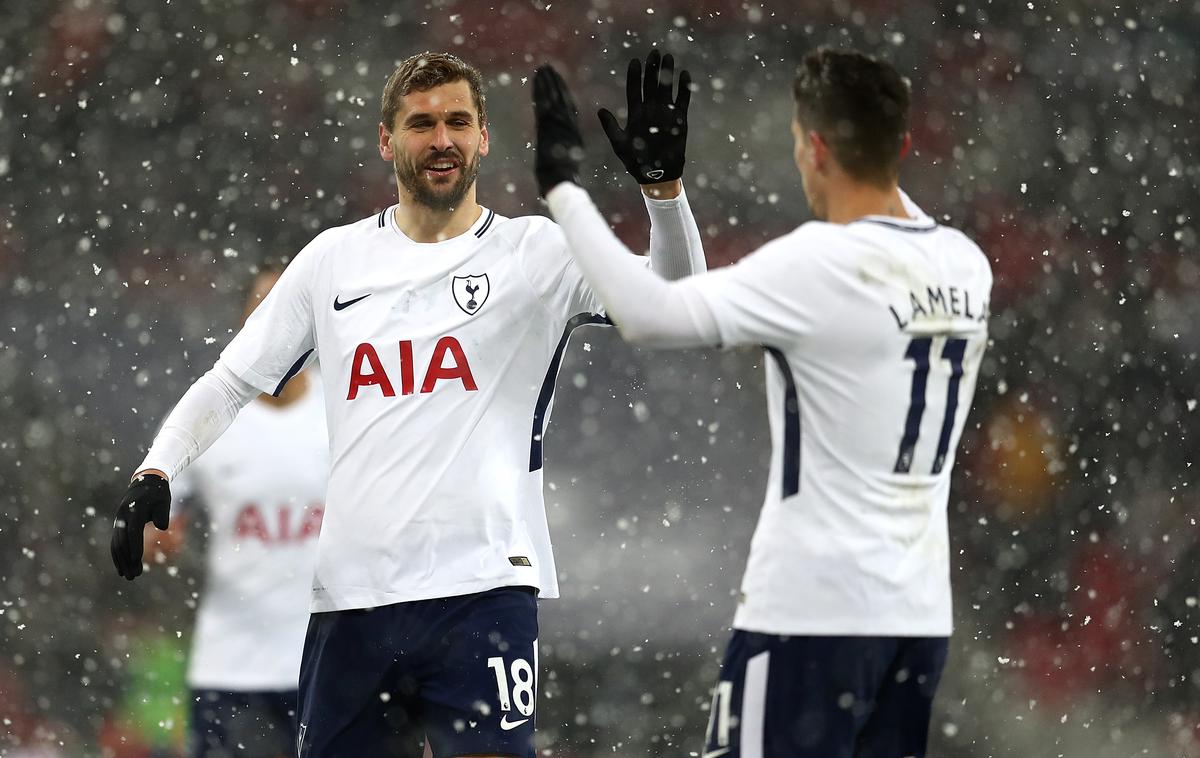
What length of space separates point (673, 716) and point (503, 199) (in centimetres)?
350

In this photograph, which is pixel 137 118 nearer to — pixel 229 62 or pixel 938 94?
pixel 229 62

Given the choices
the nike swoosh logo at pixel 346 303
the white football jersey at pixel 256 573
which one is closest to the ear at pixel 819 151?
the nike swoosh logo at pixel 346 303

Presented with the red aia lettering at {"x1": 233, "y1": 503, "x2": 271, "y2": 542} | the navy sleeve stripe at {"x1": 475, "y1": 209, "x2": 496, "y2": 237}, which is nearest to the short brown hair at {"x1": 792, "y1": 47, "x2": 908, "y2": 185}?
the navy sleeve stripe at {"x1": 475, "y1": 209, "x2": 496, "y2": 237}

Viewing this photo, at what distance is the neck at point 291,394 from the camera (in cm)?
472

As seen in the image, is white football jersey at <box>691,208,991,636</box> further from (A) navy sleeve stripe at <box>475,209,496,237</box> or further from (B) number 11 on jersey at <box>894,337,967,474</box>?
(A) navy sleeve stripe at <box>475,209,496,237</box>

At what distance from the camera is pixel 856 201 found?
Result: 2600 millimetres

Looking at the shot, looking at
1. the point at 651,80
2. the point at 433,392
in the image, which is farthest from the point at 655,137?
the point at 433,392

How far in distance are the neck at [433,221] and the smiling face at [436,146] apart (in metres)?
0.01

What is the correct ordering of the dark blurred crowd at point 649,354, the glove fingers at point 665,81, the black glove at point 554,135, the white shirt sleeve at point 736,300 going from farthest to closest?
the dark blurred crowd at point 649,354 → the glove fingers at point 665,81 → the black glove at point 554,135 → the white shirt sleeve at point 736,300

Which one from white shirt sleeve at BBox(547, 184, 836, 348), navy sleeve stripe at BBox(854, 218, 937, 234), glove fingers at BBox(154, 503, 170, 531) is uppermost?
navy sleeve stripe at BBox(854, 218, 937, 234)

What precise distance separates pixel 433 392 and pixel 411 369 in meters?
0.07

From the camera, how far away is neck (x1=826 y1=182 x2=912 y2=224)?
8.52ft

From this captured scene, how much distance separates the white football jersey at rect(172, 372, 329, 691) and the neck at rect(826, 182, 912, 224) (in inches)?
89.3

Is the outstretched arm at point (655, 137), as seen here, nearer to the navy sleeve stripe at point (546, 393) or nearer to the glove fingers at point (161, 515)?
the navy sleeve stripe at point (546, 393)
